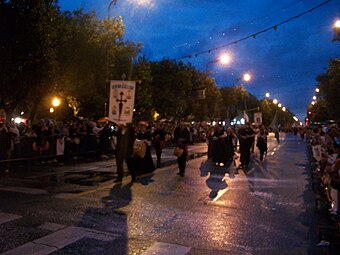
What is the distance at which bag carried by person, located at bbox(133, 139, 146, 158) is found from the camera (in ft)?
38.0

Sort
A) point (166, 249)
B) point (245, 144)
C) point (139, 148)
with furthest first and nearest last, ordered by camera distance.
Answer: point (245, 144), point (139, 148), point (166, 249)

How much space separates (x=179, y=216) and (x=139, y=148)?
4901 millimetres

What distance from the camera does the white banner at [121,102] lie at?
1126 centimetres

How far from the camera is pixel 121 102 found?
1139 cm

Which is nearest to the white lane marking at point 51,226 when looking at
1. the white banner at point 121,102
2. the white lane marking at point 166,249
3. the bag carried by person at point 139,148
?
the white lane marking at point 166,249

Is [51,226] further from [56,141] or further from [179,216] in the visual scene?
[56,141]

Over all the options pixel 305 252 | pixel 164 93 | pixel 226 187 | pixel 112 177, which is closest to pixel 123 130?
pixel 112 177

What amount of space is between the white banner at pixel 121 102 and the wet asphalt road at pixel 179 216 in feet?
6.05

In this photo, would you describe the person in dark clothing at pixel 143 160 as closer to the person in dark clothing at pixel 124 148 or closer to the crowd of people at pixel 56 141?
the crowd of people at pixel 56 141

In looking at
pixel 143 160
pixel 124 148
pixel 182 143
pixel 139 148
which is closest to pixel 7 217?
pixel 124 148

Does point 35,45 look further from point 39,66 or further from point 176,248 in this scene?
point 176,248

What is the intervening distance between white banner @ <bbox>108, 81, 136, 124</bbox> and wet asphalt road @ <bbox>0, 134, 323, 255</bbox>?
6.05 feet

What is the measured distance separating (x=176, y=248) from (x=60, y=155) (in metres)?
10.3

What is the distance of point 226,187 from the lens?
10305 mm
